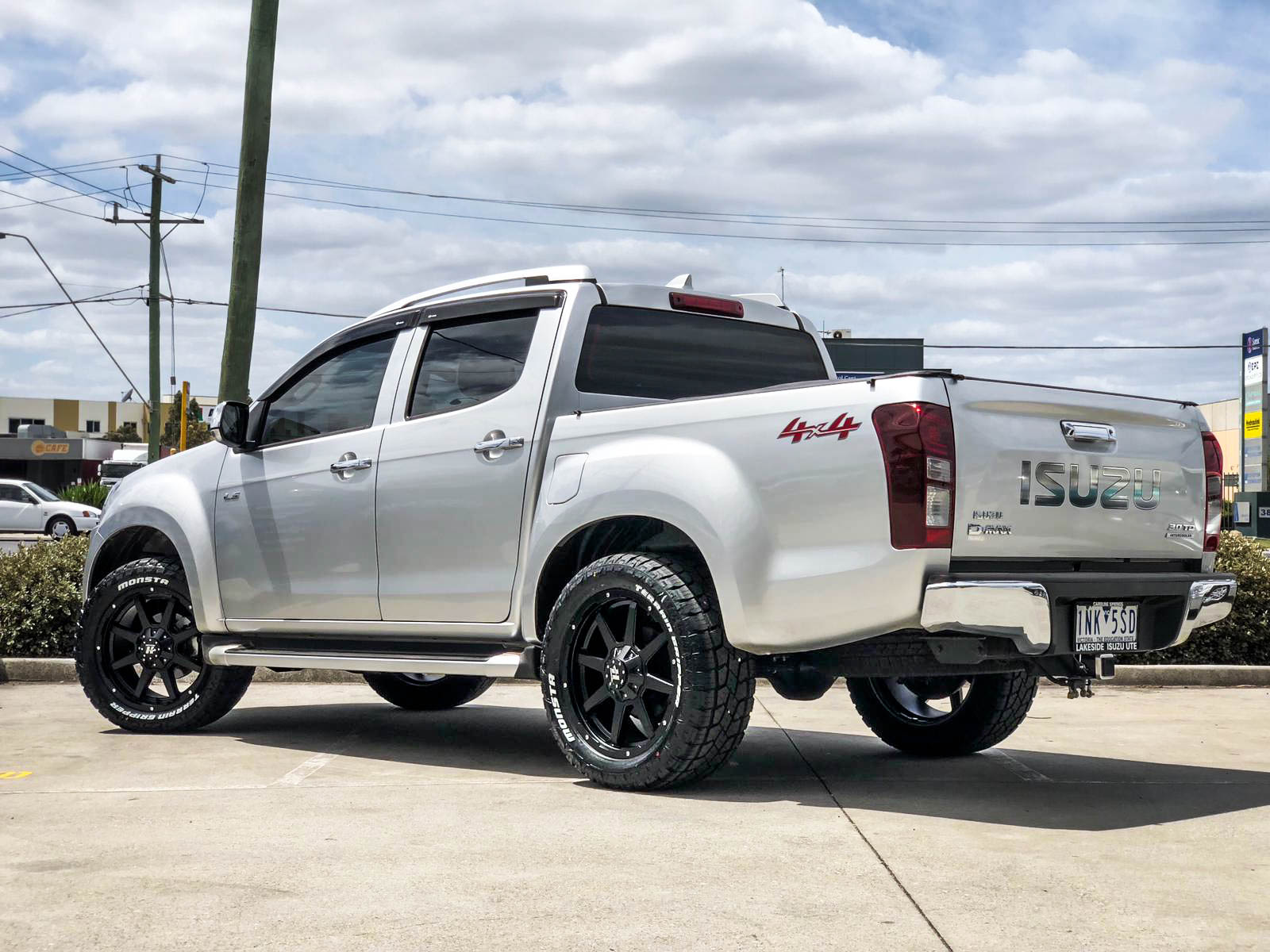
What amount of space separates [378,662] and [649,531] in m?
1.50

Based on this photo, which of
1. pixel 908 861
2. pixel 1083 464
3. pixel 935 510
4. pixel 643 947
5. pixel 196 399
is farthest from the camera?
pixel 196 399

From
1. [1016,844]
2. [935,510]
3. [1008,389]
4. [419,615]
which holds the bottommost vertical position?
[1016,844]

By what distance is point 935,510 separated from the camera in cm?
491

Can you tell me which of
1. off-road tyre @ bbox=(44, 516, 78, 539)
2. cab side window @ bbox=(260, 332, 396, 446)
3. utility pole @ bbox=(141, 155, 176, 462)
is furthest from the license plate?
off-road tyre @ bbox=(44, 516, 78, 539)

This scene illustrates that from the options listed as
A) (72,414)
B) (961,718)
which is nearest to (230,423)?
(961,718)

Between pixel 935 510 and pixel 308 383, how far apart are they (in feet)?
12.1

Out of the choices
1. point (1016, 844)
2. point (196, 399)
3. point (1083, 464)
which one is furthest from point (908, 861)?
point (196, 399)

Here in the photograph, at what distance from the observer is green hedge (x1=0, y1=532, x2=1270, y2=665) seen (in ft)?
32.7

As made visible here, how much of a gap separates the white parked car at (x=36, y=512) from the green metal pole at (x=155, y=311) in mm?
3340

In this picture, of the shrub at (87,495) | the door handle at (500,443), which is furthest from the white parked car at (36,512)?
the door handle at (500,443)

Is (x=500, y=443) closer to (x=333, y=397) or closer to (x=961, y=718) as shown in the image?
(x=333, y=397)

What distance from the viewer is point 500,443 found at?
245 inches

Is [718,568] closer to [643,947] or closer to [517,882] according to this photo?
[517,882]

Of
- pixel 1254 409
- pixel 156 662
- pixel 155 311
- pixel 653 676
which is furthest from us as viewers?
pixel 1254 409
